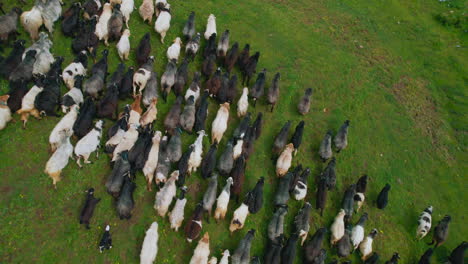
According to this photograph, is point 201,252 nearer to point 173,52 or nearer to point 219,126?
point 219,126

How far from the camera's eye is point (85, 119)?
1312cm

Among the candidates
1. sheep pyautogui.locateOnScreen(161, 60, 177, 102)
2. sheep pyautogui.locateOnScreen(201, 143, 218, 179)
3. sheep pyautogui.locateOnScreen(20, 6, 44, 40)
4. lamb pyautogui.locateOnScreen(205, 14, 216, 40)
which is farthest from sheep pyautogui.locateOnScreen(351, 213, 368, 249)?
sheep pyautogui.locateOnScreen(20, 6, 44, 40)

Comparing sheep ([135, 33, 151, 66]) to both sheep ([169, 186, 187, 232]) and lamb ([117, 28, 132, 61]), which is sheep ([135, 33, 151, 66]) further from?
sheep ([169, 186, 187, 232])

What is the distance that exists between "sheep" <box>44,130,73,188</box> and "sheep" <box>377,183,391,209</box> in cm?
1191

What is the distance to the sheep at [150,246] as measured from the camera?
11.1 meters

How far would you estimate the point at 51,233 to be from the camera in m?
11.4

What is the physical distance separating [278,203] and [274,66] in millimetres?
8340

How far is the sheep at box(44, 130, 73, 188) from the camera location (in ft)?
39.1

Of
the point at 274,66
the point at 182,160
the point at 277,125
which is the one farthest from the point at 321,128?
the point at 182,160

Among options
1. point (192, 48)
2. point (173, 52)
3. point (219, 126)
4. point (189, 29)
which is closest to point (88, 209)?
point (219, 126)

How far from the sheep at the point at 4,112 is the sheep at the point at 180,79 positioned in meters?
6.23

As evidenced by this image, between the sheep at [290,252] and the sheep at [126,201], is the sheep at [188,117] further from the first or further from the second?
the sheep at [290,252]

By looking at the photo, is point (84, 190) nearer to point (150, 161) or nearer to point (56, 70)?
point (150, 161)

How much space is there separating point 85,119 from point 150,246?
5.19 meters
